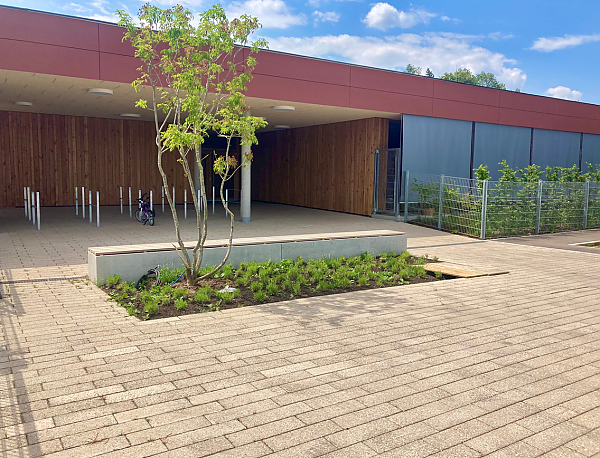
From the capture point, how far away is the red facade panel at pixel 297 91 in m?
13.3

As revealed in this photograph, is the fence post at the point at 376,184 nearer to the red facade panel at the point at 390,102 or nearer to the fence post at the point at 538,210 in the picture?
the red facade panel at the point at 390,102

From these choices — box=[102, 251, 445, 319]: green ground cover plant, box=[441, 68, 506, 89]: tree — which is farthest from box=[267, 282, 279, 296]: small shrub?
box=[441, 68, 506, 89]: tree

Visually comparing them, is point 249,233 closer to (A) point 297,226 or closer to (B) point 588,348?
(A) point 297,226

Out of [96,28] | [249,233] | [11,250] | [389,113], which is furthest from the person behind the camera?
[389,113]

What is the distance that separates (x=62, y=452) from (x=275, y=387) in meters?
1.44

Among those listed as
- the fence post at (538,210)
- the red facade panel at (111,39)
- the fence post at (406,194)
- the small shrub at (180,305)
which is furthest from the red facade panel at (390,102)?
the small shrub at (180,305)

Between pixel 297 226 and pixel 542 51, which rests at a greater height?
pixel 542 51

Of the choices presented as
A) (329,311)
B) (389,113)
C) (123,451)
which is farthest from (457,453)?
(389,113)

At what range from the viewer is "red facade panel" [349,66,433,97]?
15.1 metres

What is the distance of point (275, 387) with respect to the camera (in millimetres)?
3693

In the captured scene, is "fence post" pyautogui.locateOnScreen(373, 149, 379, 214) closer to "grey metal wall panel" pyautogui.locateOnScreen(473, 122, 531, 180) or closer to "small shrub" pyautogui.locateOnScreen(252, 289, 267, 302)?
"grey metal wall panel" pyautogui.locateOnScreen(473, 122, 531, 180)

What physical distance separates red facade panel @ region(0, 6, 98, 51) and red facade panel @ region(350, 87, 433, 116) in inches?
285

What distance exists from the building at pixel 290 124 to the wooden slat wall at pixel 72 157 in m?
0.04

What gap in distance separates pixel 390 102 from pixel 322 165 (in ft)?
16.1
